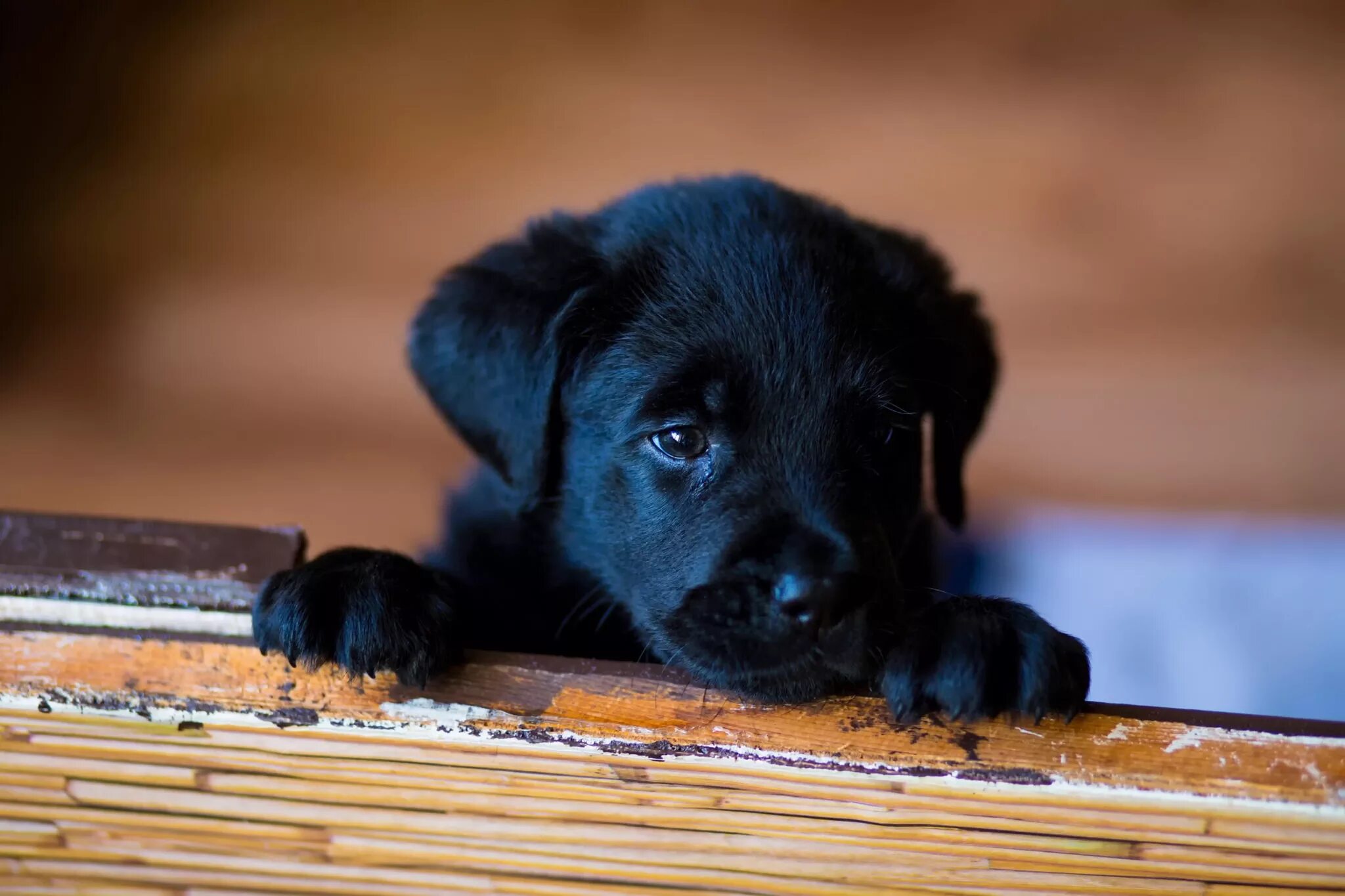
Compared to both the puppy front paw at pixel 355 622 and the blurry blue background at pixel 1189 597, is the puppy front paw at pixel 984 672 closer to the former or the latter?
the puppy front paw at pixel 355 622

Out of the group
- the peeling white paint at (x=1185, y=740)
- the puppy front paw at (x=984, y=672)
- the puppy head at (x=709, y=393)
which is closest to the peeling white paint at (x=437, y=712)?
the puppy head at (x=709, y=393)

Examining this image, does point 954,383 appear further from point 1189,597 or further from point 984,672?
point 1189,597

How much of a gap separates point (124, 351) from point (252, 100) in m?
0.98

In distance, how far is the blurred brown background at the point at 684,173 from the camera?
4105 mm

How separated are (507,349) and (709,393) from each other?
0.31m

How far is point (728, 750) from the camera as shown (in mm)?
1291

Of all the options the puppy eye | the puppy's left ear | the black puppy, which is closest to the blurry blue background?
the puppy's left ear

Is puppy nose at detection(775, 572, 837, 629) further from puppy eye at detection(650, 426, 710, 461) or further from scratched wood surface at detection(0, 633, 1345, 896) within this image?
puppy eye at detection(650, 426, 710, 461)

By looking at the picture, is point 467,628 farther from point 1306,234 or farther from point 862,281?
point 1306,234

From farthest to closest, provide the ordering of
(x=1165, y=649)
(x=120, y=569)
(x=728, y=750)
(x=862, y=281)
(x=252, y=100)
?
(x=252, y=100), (x=1165, y=649), (x=862, y=281), (x=120, y=569), (x=728, y=750)

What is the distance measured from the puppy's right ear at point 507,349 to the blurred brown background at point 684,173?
221cm

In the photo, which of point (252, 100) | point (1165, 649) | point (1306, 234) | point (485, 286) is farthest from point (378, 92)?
point (1306, 234)

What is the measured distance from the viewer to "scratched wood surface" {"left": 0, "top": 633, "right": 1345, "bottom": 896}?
126cm

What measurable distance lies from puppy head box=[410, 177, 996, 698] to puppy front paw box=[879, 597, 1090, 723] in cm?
11
